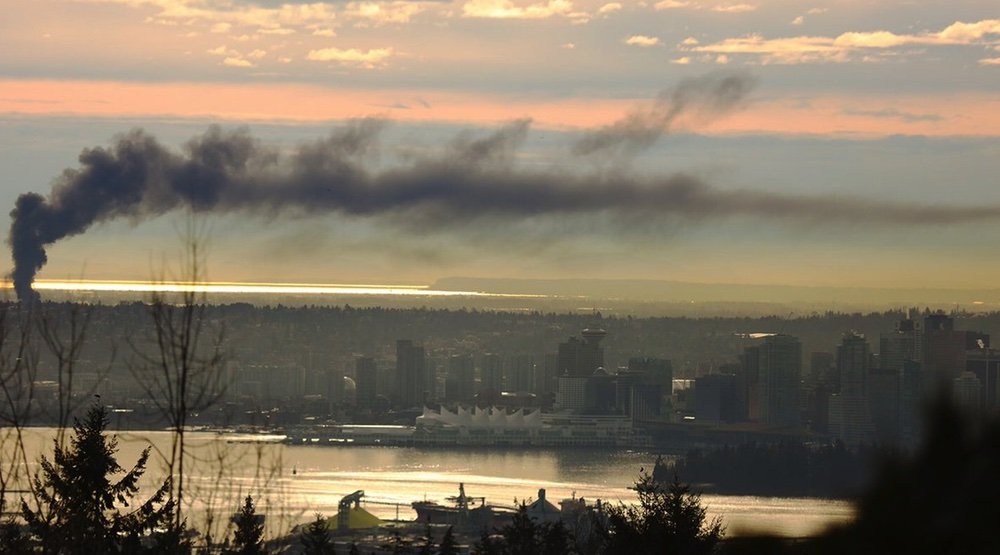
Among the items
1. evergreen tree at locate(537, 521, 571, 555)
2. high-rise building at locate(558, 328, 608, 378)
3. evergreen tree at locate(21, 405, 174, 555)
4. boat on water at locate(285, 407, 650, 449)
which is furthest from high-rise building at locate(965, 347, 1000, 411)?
evergreen tree at locate(21, 405, 174, 555)

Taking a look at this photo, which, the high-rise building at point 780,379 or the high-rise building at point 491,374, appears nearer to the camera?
the high-rise building at point 780,379

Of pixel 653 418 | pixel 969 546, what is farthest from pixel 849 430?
pixel 969 546

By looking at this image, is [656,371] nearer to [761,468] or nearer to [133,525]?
[761,468]

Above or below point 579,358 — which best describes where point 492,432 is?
below

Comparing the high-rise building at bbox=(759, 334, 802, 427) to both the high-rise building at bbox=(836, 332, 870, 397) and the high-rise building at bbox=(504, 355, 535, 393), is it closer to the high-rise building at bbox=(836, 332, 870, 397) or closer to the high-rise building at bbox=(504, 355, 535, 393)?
the high-rise building at bbox=(836, 332, 870, 397)

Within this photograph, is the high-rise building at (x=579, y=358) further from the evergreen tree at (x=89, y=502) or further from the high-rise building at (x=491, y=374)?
the evergreen tree at (x=89, y=502)

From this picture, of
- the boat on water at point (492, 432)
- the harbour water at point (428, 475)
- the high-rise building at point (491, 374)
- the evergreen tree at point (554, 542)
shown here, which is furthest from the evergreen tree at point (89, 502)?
the high-rise building at point (491, 374)

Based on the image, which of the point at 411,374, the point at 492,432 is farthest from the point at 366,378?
the point at 492,432

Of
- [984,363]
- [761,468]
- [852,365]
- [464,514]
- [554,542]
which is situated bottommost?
[464,514]
